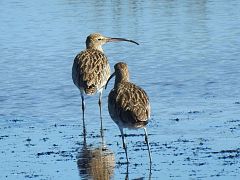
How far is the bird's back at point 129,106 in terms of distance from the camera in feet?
42.3

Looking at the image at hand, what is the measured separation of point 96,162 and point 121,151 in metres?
0.68

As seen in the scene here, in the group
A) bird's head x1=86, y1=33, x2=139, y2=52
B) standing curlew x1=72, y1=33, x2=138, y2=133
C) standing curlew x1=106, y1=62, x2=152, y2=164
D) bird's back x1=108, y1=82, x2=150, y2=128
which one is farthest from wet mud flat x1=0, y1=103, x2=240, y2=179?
bird's head x1=86, y1=33, x2=139, y2=52

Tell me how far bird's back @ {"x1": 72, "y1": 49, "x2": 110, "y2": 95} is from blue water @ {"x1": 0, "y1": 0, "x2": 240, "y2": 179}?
607 mm

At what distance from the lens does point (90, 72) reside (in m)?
16.9

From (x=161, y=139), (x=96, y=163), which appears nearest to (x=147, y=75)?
(x=161, y=139)

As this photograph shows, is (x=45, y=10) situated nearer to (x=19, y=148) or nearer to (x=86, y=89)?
(x=86, y=89)

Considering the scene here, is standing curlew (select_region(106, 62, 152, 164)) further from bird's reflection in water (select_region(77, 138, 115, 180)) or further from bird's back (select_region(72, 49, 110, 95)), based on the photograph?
bird's back (select_region(72, 49, 110, 95))

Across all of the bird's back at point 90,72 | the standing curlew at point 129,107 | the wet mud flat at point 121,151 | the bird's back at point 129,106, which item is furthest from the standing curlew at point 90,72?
the bird's back at point 129,106

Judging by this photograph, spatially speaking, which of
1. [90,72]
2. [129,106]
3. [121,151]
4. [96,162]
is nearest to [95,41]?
[90,72]

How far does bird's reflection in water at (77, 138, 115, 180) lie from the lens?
12.6 m

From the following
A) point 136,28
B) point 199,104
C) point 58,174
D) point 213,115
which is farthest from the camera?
point 136,28

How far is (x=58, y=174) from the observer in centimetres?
1265

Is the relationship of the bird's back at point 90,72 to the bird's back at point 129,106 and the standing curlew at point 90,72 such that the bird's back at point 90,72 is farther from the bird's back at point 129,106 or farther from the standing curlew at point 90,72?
the bird's back at point 129,106

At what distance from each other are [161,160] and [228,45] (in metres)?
12.8
